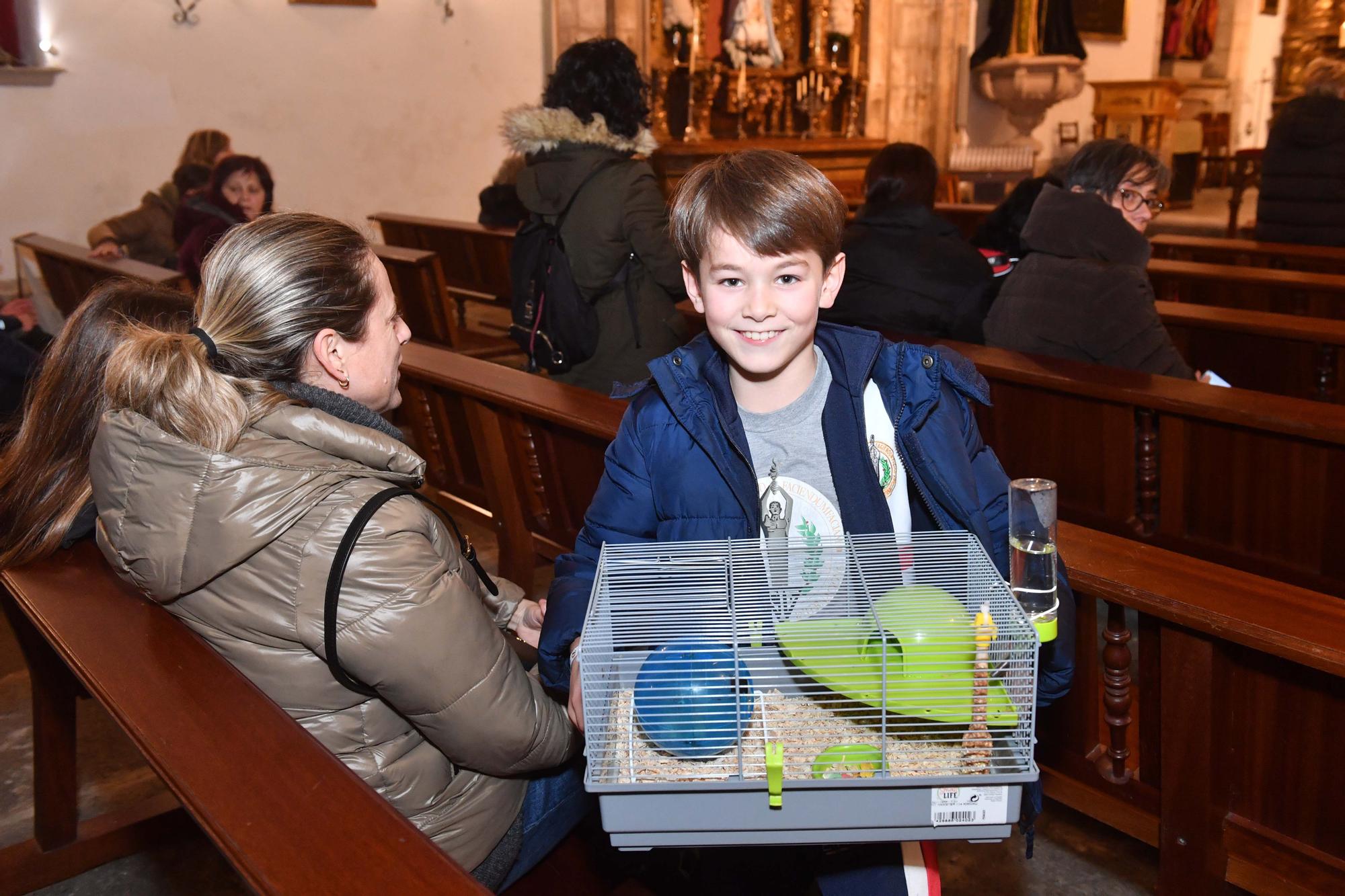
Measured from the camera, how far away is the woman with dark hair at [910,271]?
11.7ft

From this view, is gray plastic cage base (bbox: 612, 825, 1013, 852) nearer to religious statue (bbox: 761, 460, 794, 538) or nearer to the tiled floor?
religious statue (bbox: 761, 460, 794, 538)

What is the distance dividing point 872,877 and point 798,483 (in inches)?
20.1

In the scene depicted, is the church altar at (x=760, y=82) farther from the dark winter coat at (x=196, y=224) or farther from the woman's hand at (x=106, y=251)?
the dark winter coat at (x=196, y=224)

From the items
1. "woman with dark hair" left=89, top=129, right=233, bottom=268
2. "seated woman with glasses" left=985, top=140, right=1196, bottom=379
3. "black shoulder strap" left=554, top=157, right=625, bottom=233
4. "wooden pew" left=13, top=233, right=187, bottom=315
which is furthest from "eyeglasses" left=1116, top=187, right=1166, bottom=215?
"woman with dark hair" left=89, top=129, right=233, bottom=268

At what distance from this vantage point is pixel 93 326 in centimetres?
175

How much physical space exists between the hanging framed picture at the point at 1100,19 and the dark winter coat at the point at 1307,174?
724cm

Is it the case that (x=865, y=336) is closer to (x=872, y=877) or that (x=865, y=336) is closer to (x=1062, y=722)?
(x=872, y=877)

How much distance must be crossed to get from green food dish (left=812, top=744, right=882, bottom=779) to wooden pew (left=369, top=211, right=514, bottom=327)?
17.1 ft

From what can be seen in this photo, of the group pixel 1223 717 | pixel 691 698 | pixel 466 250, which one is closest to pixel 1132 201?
pixel 1223 717

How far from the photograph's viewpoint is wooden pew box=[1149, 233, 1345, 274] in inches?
205

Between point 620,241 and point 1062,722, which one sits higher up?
point 620,241

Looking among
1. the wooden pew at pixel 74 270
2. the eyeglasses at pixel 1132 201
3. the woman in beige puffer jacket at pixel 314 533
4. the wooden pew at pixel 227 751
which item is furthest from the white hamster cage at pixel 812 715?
the wooden pew at pixel 74 270

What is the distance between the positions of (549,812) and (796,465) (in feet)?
2.26

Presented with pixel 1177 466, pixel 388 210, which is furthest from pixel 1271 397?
pixel 388 210
